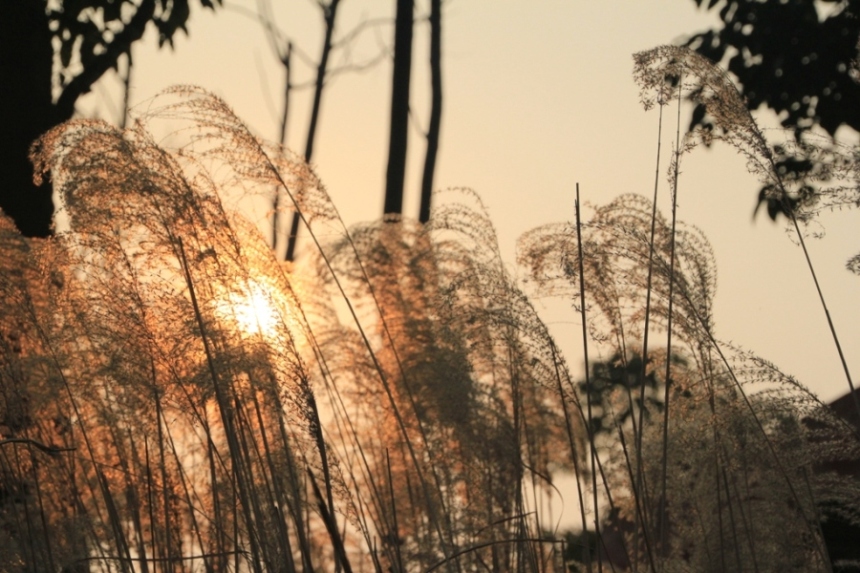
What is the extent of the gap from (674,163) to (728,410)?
0.82m

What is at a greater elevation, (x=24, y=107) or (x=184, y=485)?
(x=24, y=107)

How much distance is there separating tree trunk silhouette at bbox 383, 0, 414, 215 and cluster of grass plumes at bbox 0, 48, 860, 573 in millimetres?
1774

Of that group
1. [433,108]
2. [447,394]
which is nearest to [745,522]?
[447,394]

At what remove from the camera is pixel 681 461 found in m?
4.43

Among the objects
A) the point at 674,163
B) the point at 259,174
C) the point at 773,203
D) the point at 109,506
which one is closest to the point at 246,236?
the point at 259,174

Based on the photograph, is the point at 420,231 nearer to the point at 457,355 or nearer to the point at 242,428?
the point at 457,355

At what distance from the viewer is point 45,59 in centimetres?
680

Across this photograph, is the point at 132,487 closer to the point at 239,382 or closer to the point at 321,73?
the point at 239,382

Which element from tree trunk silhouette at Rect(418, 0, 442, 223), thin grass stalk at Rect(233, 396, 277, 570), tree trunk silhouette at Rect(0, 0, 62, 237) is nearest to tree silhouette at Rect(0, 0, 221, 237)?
tree trunk silhouette at Rect(0, 0, 62, 237)

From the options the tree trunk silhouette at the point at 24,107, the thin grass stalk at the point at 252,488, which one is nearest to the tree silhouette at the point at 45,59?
the tree trunk silhouette at the point at 24,107

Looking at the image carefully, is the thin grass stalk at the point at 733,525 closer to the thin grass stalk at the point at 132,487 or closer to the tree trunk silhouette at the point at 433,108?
the thin grass stalk at the point at 132,487

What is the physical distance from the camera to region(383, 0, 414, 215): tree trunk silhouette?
23.1 ft

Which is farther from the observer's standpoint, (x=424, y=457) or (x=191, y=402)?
(x=424, y=457)

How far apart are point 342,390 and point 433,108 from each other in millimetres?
3751
